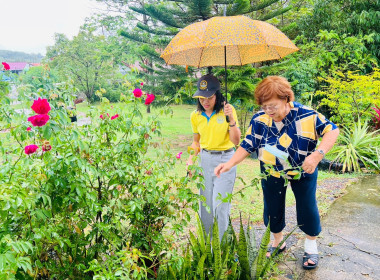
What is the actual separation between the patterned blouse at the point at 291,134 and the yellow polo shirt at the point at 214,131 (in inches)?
9.6

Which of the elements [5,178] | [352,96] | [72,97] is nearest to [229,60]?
[72,97]

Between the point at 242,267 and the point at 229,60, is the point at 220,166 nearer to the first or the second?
the point at 242,267

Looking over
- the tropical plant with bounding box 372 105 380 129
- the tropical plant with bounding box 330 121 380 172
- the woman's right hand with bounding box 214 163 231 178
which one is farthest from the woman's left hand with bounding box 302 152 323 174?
the tropical plant with bounding box 372 105 380 129

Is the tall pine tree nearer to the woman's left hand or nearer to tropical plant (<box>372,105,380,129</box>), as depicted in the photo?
tropical plant (<box>372,105,380,129</box>)

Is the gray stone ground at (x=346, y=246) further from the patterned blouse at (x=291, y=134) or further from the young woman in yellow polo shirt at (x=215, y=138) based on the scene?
the patterned blouse at (x=291, y=134)

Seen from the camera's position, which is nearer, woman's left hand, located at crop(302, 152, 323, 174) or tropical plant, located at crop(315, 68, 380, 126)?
woman's left hand, located at crop(302, 152, 323, 174)

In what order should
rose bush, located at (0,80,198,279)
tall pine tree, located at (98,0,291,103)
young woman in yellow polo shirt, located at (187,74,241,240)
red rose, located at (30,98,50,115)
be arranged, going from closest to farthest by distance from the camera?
red rose, located at (30,98,50,115)
rose bush, located at (0,80,198,279)
young woman in yellow polo shirt, located at (187,74,241,240)
tall pine tree, located at (98,0,291,103)

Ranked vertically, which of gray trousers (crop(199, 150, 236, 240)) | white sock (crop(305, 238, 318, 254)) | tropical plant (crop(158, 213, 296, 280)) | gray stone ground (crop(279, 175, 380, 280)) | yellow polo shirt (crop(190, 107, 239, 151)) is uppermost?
yellow polo shirt (crop(190, 107, 239, 151))

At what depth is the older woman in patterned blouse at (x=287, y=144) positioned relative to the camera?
6.00 ft

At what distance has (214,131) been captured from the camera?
7.27 feet

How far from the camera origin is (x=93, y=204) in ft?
4.75

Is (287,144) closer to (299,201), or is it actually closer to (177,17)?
(299,201)

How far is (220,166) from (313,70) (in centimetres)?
657

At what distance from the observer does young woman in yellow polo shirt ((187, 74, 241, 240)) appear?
2.17 meters
